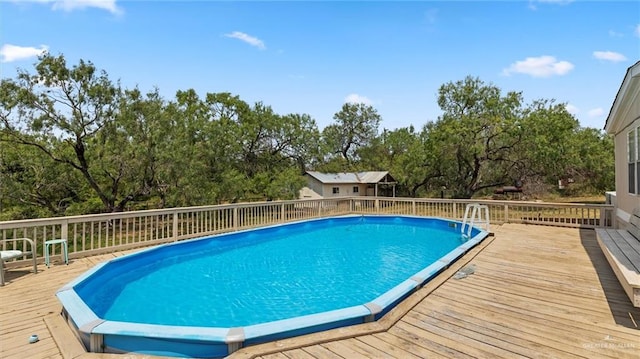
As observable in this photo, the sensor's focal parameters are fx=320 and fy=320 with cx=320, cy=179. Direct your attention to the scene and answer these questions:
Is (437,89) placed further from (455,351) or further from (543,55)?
(455,351)

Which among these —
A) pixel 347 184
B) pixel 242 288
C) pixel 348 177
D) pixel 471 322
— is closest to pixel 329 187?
pixel 347 184

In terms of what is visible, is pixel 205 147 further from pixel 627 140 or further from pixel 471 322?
pixel 627 140

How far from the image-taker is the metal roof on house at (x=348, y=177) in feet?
74.4

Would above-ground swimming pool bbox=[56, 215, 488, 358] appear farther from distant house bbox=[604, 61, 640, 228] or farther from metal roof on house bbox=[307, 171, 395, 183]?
metal roof on house bbox=[307, 171, 395, 183]

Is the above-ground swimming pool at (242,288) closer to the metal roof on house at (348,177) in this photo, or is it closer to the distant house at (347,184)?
the distant house at (347,184)

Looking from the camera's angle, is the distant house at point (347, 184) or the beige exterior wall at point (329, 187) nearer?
the beige exterior wall at point (329, 187)

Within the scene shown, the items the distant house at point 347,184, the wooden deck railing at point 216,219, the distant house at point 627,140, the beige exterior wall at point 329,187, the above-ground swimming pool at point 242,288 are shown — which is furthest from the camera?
the distant house at point 347,184

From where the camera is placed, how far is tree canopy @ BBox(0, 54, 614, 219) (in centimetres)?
1119

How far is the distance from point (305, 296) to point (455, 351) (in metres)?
2.80

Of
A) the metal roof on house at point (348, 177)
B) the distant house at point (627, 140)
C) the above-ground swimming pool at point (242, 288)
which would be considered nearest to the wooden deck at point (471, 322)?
the above-ground swimming pool at point (242, 288)

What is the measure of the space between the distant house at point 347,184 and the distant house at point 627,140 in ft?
53.2

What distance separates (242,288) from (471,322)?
11.6ft

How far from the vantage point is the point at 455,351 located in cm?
246

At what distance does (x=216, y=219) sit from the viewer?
28.2 feet
